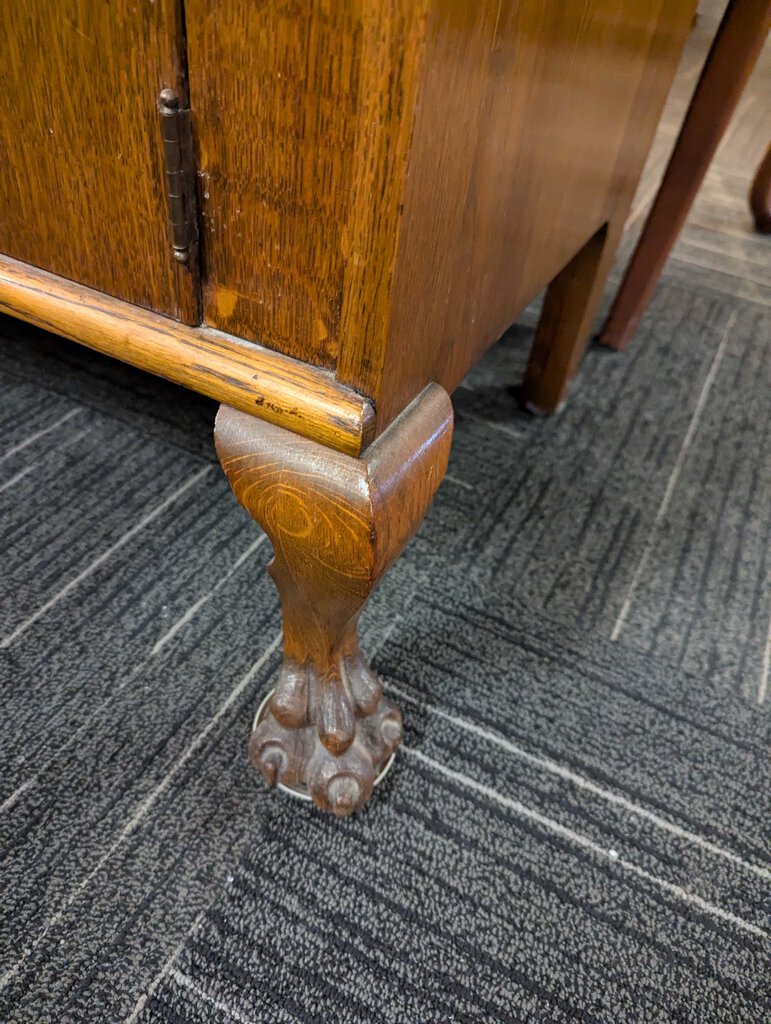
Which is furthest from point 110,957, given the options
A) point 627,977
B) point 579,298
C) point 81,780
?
point 579,298

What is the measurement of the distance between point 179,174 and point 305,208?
0.17 ft

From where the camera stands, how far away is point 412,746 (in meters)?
0.53

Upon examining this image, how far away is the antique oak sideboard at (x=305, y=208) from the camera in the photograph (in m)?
0.24

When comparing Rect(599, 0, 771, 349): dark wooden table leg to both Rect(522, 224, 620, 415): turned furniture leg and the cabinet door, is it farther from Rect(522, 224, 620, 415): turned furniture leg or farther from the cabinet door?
the cabinet door

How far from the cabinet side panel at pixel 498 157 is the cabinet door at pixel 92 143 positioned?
0.09 m

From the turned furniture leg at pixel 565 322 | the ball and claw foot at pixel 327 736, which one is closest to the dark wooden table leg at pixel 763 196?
the turned furniture leg at pixel 565 322

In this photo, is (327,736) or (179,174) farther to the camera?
(327,736)

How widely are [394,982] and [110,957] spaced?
158 mm

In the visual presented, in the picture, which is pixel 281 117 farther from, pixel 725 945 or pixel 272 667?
pixel 725 945

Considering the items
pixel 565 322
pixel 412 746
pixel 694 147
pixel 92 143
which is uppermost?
pixel 92 143

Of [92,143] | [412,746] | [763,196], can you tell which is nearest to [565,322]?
[412,746]

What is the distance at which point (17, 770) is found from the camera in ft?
1.60

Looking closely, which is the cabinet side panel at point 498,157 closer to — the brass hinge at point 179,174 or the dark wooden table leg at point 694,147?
the brass hinge at point 179,174

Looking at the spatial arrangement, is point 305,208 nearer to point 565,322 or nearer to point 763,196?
point 565,322
